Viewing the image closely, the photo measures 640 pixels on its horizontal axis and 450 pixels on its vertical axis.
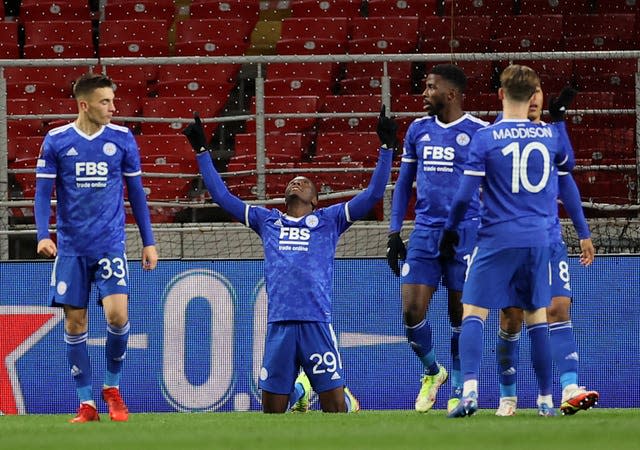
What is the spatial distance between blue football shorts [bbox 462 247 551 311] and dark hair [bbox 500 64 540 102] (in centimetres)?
85

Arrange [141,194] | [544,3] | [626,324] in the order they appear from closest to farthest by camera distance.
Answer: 1. [141,194]
2. [626,324]
3. [544,3]

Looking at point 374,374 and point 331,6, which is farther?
point 331,6

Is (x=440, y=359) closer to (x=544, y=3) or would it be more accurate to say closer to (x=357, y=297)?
(x=357, y=297)

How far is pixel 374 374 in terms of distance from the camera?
12078mm

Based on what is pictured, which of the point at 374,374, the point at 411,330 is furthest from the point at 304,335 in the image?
the point at 374,374

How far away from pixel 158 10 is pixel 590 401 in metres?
9.90

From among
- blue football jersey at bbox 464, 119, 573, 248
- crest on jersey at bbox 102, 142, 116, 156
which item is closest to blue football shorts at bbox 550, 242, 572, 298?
blue football jersey at bbox 464, 119, 573, 248

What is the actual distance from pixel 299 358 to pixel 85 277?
1.79 m

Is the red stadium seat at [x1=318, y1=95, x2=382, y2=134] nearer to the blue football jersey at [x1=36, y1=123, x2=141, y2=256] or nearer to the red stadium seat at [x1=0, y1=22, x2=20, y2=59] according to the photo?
the red stadium seat at [x1=0, y1=22, x2=20, y2=59]

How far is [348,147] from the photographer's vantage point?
43.4 feet

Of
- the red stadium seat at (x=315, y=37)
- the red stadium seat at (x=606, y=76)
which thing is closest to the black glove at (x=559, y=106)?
the red stadium seat at (x=606, y=76)

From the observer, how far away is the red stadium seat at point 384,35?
15.7 m

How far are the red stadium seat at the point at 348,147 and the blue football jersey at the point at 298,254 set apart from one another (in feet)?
9.59

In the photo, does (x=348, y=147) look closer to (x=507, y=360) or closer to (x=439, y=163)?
(x=439, y=163)
